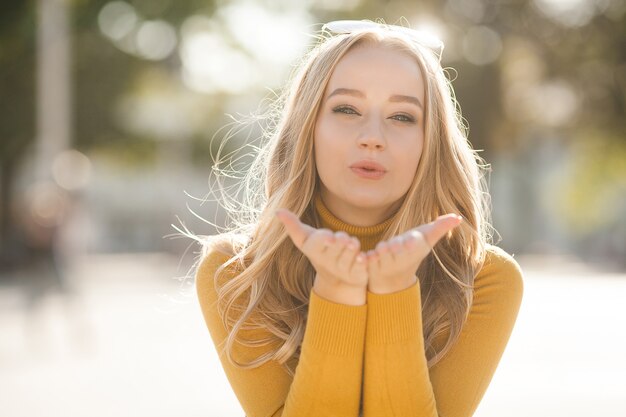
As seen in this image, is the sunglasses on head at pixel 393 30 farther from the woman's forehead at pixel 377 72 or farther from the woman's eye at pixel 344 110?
the woman's eye at pixel 344 110

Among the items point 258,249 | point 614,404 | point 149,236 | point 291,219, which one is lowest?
point 149,236

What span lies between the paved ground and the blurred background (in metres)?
0.04

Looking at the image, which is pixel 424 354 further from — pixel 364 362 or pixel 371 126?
pixel 371 126

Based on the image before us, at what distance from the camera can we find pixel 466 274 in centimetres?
304

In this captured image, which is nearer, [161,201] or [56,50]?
[56,50]

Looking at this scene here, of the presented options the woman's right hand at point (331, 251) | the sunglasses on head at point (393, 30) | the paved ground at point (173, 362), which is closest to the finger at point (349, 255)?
the woman's right hand at point (331, 251)

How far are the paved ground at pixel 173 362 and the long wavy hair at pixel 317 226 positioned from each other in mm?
742

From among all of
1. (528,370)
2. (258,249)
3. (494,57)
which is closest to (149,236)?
(494,57)

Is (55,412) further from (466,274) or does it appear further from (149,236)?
(149,236)

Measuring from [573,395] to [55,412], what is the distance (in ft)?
12.2

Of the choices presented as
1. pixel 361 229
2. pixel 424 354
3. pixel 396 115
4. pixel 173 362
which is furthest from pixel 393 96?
pixel 173 362

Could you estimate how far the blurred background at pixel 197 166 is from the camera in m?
8.27

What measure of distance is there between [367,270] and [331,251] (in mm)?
159

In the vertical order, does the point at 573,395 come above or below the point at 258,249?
below
